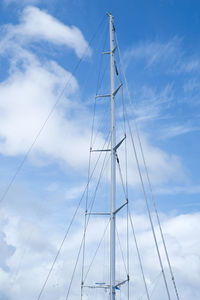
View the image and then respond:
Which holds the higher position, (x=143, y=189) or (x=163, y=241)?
(x=143, y=189)

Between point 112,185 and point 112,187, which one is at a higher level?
point 112,185

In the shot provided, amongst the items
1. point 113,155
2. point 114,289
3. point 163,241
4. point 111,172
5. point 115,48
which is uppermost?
point 115,48

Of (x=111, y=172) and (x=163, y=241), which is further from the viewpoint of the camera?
(x=111, y=172)

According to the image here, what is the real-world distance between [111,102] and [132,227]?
843cm

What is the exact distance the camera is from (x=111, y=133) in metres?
23.3

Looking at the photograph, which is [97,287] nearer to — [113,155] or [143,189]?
[143,189]

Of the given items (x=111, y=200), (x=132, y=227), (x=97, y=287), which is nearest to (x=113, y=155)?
(x=111, y=200)

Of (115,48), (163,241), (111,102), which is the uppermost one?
(115,48)

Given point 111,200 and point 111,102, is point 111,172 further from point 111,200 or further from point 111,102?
point 111,102

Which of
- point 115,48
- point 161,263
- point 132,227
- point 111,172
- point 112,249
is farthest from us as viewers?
point 115,48

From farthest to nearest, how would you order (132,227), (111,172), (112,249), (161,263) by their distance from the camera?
1. (132,227)
2. (111,172)
3. (112,249)
4. (161,263)

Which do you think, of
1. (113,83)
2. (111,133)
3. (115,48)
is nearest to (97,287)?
(111,133)

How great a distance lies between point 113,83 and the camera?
25.0 m

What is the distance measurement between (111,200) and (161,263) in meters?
4.62
